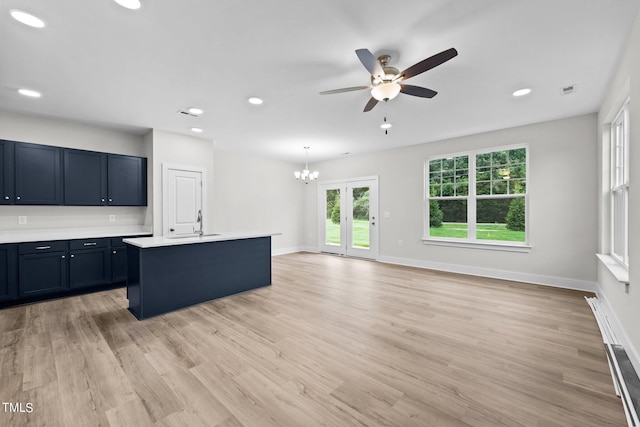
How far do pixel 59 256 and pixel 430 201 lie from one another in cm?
658

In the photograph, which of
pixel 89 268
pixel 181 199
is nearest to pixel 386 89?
pixel 181 199

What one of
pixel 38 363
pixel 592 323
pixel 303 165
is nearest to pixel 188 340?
pixel 38 363

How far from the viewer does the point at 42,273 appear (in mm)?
3713

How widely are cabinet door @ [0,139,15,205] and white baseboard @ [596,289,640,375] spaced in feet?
23.0

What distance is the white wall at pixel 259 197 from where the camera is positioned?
256 inches

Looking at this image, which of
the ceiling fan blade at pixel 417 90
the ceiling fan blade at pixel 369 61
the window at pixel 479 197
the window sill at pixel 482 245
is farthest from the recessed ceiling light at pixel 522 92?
the window sill at pixel 482 245

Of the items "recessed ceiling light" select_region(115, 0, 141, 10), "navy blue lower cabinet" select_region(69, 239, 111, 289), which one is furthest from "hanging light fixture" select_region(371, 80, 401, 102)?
"navy blue lower cabinet" select_region(69, 239, 111, 289)

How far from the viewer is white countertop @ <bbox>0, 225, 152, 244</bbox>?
3629 millimetres

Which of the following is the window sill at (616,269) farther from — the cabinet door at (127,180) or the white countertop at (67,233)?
the cabinet door at (127,180)

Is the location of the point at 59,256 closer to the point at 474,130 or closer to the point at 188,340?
the point at 188,340

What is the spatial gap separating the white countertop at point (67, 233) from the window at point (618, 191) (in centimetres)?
668

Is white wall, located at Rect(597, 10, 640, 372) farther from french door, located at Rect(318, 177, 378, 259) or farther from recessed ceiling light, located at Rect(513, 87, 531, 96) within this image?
french door, located at Rect(318, 177, 378, 259)

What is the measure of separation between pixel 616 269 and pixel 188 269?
495 centimetres

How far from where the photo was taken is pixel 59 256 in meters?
3.85
